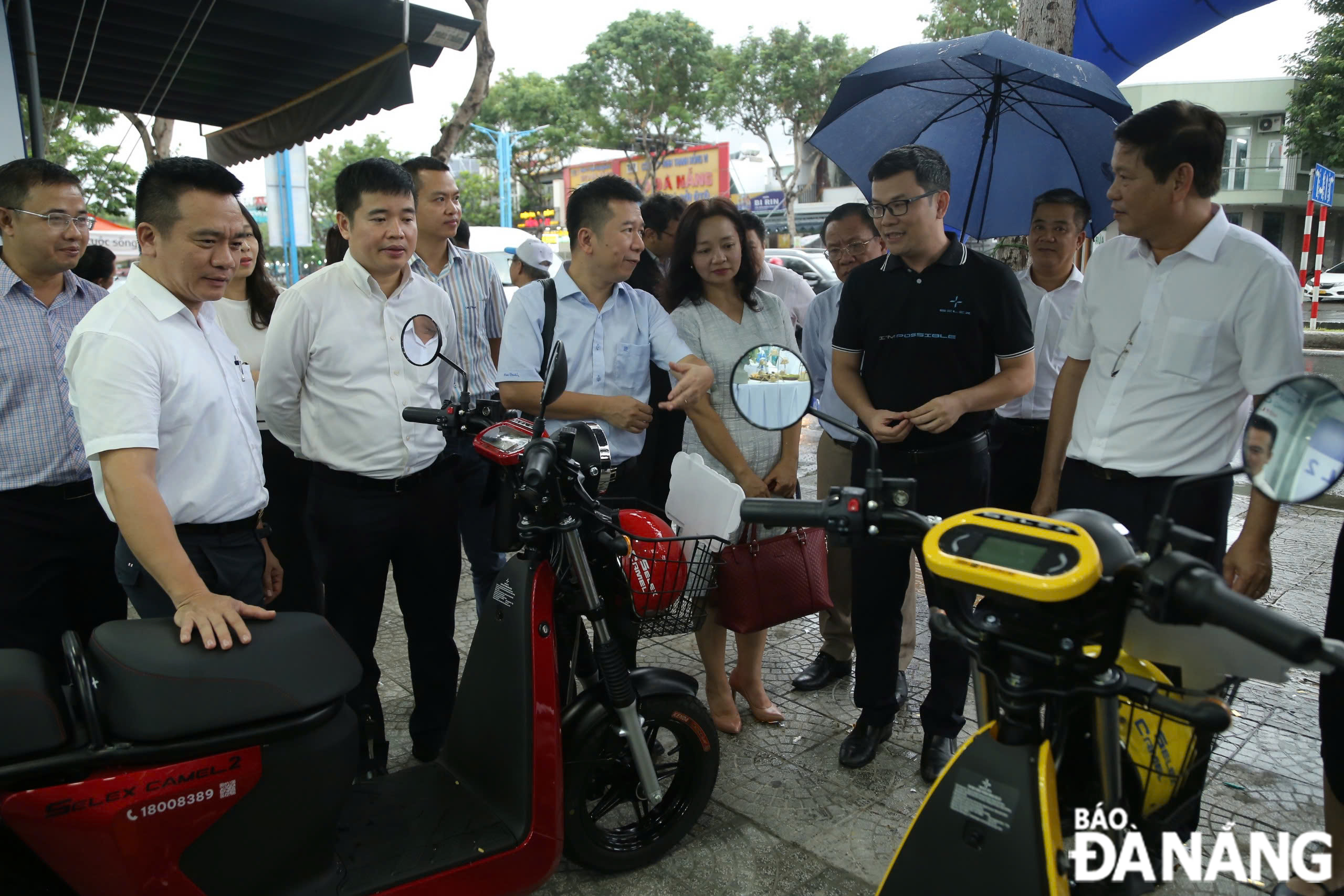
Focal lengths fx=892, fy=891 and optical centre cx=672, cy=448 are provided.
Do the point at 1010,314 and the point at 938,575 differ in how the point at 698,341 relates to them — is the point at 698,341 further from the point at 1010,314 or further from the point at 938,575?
the point at 938,575

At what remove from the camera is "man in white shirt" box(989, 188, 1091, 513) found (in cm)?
392

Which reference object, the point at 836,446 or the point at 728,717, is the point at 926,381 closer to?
the point at 836,446

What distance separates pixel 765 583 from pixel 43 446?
2.30 meters

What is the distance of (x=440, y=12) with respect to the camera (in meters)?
5.89

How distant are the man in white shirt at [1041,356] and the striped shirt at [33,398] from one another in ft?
11.5

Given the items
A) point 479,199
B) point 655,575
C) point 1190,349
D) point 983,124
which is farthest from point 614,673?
point 479,199

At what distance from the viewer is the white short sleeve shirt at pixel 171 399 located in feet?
6.45

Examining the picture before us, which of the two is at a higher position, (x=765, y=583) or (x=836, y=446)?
(x=836, y=446)

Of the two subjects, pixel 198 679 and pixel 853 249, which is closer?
pixel 198 679

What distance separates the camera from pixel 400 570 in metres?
3.00

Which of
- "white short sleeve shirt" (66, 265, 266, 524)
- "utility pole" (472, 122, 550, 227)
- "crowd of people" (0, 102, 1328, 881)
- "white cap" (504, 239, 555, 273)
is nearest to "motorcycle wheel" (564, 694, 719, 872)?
"crowd of people" (0, 102, 1328, 881)

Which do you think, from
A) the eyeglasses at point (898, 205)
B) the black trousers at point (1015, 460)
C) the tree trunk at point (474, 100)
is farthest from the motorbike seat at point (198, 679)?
the tree trunk at point (474, 100)

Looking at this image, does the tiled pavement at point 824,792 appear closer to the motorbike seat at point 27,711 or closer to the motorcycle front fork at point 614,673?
the motorcycle front fork at point 614,673

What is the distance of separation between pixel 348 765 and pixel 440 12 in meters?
5.38
